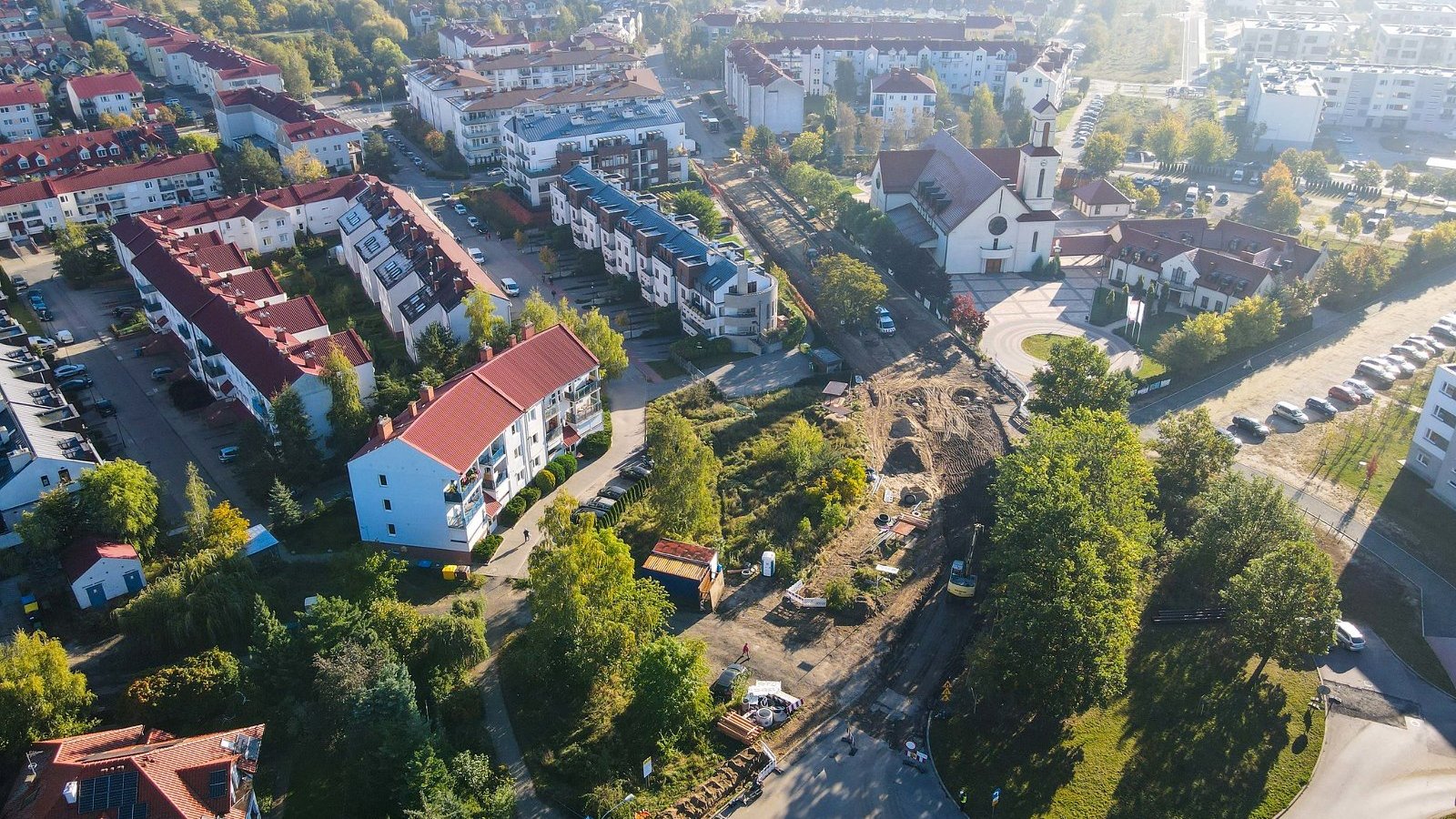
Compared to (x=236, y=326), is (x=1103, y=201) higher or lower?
lower

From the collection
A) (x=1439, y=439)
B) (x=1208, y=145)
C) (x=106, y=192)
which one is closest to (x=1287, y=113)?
(x=1208, y=145)

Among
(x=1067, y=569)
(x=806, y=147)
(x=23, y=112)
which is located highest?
(x=23, y=112)

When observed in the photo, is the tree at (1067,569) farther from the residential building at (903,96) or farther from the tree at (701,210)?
the residential building at (903,96)

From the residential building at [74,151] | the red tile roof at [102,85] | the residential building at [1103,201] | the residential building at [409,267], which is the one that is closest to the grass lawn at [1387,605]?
the residential building at [409,267]

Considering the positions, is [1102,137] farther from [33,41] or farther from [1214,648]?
[33,41]

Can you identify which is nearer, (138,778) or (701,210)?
(138,778)

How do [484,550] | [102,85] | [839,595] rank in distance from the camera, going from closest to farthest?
[839,595]
[484,550]
[102,85]

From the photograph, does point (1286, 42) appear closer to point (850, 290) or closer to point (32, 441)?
point (850, 290)

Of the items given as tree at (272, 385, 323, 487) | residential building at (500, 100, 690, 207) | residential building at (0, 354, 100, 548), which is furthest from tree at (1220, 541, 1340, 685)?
residential building at (500, 100, 690, 207)
